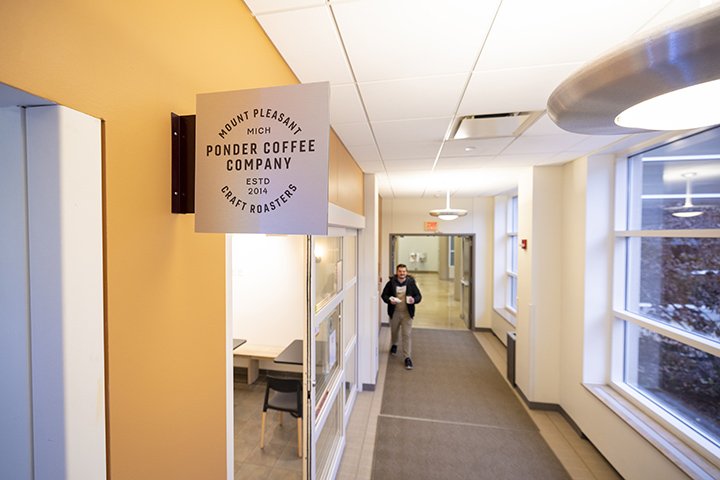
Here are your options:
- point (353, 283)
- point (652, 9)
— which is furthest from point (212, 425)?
point (353, 283)

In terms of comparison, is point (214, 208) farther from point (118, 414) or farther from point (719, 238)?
point (719, 238)

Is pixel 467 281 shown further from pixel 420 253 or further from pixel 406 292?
pixel 420 253

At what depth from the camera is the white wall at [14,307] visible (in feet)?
1.87

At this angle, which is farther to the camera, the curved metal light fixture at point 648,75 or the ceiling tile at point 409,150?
the ceiling tile at point 409,150

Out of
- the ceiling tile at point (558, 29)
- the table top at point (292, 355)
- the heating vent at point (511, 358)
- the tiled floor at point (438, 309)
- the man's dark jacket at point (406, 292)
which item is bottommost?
the tiled floor at point (438, 309)

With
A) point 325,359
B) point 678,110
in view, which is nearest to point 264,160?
point 678,110

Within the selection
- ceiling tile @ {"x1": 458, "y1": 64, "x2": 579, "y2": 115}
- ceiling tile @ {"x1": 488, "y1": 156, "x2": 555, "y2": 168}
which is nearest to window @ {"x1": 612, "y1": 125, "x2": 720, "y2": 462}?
ceiling tile @ {"x1": 488, "y1": 156, "x2": 555, "y2": 168}

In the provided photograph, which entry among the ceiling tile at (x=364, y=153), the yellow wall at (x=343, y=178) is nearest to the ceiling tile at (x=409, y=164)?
the ceiling tile at (x=364, y=153)

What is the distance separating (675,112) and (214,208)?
1.07 metres

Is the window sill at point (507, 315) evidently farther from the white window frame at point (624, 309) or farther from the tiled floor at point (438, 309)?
the white window frame at point (624, 309)

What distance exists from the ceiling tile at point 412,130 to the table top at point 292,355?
2.39 metres

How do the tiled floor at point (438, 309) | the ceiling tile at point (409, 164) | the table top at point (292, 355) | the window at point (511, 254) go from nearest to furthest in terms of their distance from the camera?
the table top at point (292, 355) < the ceiling tile at point (409, 164) < the window at point (511, 254) < the tiled floor at point (438, 309)

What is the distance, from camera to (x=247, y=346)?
4051 mm

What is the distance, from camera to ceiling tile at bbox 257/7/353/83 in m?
1.22
